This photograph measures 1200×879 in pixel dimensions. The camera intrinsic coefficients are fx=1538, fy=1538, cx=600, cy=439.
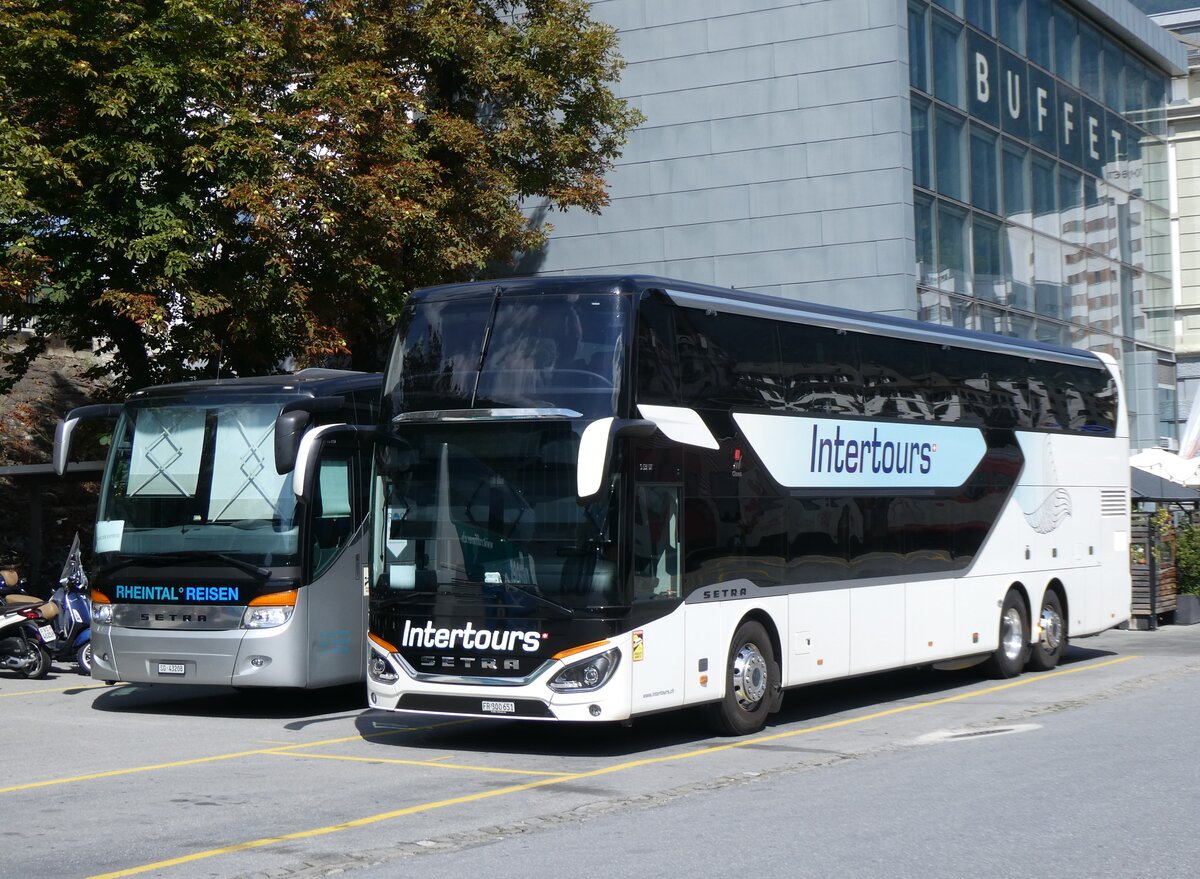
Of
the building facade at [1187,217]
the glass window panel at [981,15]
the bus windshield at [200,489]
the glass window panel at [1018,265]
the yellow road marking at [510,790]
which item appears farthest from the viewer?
the building facade at [1187,217]

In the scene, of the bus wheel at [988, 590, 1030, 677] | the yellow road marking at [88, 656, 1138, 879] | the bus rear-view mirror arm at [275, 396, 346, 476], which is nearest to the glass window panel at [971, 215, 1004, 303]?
the bus wheel at [988, 590, 1030, 677]

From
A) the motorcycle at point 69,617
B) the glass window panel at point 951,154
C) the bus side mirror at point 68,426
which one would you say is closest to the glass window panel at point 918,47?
the glass window panel at point 951,154

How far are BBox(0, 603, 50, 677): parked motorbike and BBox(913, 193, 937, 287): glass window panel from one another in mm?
17988

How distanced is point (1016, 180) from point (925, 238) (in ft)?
18.9

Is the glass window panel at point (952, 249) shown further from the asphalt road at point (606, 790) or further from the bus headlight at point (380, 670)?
the bus headlight at point (380, 670)

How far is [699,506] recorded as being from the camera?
1266 centimetres

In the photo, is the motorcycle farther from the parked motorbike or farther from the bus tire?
the bus tire

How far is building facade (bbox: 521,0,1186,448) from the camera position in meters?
29.5

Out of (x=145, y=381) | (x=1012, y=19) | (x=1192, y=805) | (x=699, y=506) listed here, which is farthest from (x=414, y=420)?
(x=1012, y=19)

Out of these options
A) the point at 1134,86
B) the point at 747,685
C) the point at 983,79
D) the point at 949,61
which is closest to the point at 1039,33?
the point at 983,79

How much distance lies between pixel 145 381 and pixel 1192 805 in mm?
16308

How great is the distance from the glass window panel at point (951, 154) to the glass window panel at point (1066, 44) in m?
6.68

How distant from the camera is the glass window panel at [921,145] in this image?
30094 millimetres

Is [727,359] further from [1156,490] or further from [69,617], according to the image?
[1156,490]
